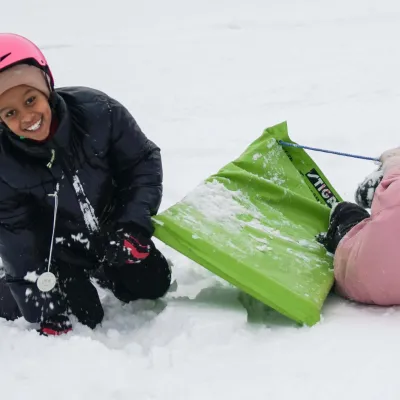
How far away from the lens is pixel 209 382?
5.20 feet

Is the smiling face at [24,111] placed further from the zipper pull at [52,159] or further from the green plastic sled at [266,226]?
the green plastic sled at [266,226]

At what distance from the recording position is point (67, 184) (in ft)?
6.47

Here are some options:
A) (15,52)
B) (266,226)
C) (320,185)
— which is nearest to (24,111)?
(15,52)

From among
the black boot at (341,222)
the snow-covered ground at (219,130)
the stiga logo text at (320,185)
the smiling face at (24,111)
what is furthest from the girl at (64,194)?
the stiga logo text at (320,185)

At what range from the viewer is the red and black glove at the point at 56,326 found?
6.29 feet

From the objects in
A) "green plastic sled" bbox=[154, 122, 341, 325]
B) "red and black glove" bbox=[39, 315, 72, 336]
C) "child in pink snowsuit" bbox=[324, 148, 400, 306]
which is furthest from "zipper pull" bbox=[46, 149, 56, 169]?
"child in pink snowsuit" bbox=[324, 148, 400, 306]

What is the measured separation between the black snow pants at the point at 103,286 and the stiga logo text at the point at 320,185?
0.74 m

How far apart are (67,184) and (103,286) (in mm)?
530

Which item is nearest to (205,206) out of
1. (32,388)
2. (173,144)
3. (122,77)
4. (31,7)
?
(32,388)

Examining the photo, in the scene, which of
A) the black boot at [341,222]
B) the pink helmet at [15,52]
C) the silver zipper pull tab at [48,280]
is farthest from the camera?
the black boot at [341,222]

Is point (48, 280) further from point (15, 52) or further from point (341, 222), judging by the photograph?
point (341, 222)

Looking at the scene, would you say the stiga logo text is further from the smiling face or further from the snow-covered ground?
the smiling face

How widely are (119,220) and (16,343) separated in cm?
49

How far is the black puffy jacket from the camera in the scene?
1.91 meters
